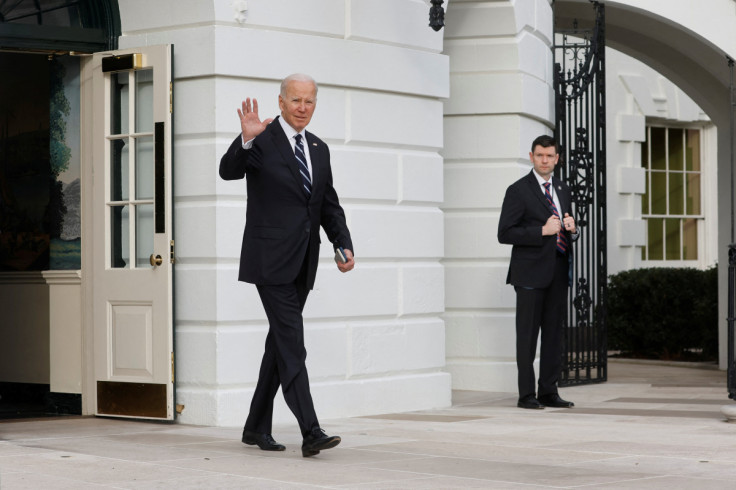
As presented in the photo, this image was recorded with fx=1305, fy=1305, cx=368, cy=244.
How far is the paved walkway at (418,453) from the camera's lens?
573 centimetres

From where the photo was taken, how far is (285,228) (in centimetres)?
668

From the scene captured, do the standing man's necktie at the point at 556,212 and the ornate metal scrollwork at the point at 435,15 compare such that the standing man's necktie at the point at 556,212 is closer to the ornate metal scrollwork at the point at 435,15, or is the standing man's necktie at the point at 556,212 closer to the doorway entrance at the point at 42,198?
the ornate metal scrollwork at the point at 435,15

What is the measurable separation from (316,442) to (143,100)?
3007 mm

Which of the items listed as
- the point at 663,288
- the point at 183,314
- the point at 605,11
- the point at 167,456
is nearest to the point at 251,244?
the point at 167,456

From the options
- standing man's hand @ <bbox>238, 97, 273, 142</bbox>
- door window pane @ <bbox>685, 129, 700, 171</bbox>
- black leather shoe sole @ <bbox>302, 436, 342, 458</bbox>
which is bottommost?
black leather shoe sole @ <bbox>302, 436, 342, 458</bbox>

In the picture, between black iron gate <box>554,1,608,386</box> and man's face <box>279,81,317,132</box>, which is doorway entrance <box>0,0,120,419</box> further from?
black iron gate <box>554,1,608,386</box>

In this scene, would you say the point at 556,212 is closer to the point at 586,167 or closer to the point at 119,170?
the point at 586,167

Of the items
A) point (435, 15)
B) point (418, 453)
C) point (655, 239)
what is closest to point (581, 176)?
point (435, 15)

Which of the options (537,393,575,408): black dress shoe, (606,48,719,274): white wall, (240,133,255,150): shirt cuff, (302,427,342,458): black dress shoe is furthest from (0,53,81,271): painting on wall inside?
(606,48,719,274): white wall

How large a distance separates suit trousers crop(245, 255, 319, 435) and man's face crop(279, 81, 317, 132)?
2.42 ft

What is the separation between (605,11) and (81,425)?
6731 millimetres

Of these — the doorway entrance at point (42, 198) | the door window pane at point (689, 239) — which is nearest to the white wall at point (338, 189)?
the doorway entrance at point (42, 198)

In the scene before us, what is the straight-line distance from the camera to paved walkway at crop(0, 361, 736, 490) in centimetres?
573

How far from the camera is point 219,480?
5.73m
